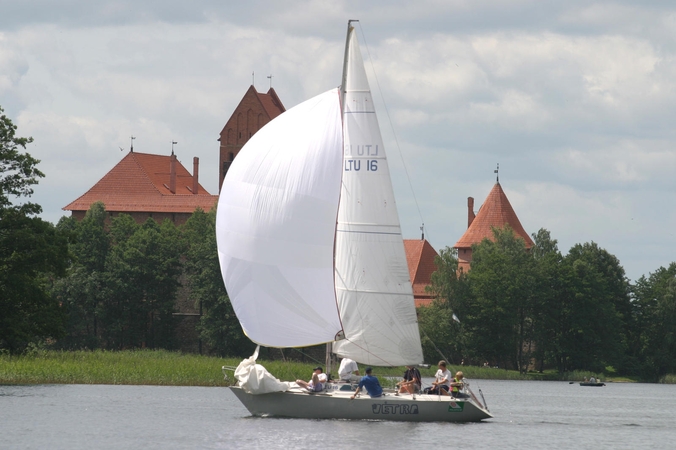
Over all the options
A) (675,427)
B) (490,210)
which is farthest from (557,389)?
(490,210)

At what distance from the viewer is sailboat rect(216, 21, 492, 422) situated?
3003 cm

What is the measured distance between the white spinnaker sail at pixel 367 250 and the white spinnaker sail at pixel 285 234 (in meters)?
0.28

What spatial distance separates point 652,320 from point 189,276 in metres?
32.4

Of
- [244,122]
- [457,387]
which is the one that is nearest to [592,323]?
[244,122]

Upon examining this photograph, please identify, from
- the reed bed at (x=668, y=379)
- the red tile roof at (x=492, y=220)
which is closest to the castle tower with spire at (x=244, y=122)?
the red tile roof at (x=492, y=220)

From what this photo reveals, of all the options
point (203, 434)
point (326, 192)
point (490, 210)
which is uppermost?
point (490, 210)

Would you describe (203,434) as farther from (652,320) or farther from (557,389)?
(652,320)

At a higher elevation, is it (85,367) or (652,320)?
(652,320)

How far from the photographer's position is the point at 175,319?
83438 millimetres

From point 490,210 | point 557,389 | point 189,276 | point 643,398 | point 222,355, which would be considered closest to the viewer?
point 643,398

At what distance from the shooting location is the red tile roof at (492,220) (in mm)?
97562

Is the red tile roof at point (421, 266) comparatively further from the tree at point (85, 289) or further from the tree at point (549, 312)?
the tree at point (85, 289)

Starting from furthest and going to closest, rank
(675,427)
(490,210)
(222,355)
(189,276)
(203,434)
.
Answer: (490,210), (189,276), (222,355), (675,427), (203,434)

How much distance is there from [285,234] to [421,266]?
→ 69.6 metres
